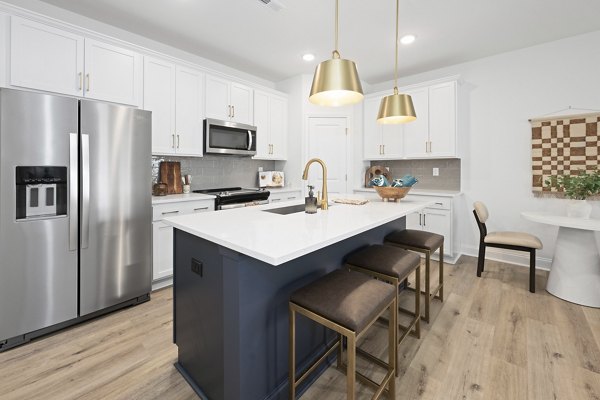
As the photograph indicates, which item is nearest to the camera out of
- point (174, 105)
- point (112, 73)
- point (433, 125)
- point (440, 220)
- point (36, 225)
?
point (36, 225)

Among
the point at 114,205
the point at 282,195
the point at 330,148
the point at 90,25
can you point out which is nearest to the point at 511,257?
the point at 330,148

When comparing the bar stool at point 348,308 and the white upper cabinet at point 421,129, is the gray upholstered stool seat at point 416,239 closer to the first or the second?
the bar stool at point 348,308

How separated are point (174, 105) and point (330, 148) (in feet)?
7.68

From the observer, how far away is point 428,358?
1.87 meters

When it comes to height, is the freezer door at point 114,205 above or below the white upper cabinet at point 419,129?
below

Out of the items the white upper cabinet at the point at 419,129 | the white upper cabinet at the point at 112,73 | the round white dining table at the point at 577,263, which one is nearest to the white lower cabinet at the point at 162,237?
the white upper cabinet at the point at 112,73

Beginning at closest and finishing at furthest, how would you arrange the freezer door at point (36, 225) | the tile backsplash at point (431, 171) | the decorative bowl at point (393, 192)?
1. the freezer door at point (36, 225)
2. the decorative bowl at point (393, 192)
3. the tile backsplash at point (431, 171)

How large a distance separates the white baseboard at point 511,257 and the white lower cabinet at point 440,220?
559 mm

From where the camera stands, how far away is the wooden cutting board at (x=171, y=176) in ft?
11.2

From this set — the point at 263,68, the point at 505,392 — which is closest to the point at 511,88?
the point at 263,68

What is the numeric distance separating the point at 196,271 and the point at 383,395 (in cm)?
123

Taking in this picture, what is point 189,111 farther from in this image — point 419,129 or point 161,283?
point 419,129

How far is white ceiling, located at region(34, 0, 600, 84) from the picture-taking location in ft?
8.67

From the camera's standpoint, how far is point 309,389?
1612mm
